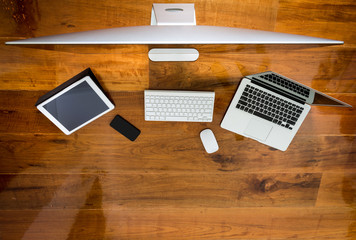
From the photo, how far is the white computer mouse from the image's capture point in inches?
49.9

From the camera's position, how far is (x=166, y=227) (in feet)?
4.64

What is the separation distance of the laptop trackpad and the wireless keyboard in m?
0.18

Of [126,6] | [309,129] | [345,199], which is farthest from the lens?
[345,199]

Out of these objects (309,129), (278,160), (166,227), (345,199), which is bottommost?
(166,227)

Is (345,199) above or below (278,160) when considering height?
below

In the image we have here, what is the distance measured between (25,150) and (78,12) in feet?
2.25

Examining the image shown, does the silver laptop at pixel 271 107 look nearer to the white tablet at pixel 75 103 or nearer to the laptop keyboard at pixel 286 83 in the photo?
the laptop keyboard at pixel 286 83

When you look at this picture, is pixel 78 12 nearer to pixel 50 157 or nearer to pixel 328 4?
pixel 50 157

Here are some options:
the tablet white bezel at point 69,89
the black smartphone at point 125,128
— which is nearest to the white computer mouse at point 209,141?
the black smartphone at point 125,128

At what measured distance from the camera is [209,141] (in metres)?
1.27

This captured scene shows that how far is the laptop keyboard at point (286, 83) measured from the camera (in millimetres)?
1235

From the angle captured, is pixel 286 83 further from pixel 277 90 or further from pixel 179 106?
pixel 179 106

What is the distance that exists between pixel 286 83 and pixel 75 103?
951mm

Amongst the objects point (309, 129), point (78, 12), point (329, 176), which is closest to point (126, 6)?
point (78, 12)
